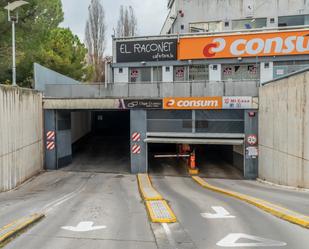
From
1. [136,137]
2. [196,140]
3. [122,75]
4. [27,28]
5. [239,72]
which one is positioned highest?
[27,28]

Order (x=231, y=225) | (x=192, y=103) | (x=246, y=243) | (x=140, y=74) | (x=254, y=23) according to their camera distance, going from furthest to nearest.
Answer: (x=254, y=23), (x=140, y=74), (x=192, y=103), (x=231, y=225), (x=246, y=243)

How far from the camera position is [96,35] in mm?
52219

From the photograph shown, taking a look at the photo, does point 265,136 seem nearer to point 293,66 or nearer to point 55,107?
point 293,66

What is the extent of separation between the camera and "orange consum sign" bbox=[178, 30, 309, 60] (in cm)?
2612

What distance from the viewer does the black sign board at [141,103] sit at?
21.7 metres

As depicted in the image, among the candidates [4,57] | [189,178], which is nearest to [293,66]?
[189,178]

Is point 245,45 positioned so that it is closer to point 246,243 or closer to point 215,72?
point 215,72

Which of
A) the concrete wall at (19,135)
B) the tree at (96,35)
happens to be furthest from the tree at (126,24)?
the concrete wall at (19,135)

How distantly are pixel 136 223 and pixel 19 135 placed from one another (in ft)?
36.4

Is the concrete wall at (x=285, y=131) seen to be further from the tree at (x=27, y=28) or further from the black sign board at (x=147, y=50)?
the tree at (x=27, y=28)

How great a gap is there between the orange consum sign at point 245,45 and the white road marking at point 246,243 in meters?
20.3

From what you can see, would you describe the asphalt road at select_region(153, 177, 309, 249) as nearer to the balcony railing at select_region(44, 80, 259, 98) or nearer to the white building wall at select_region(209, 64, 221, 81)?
the balcony railing at select_region(44, 80, 259, 98)

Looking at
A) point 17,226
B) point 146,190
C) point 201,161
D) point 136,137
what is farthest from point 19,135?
point 201,161

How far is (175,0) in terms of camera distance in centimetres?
3341
